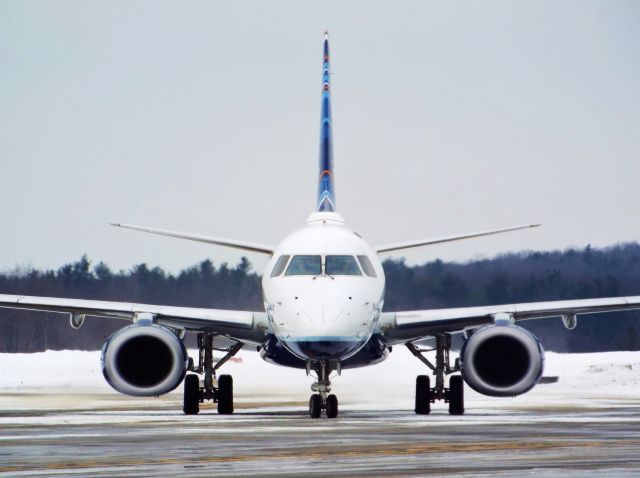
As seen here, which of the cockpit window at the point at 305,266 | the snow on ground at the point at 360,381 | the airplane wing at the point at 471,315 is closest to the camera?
the cockpit window at the point at 305,266

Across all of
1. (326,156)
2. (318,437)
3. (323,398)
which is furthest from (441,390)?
(318,437)

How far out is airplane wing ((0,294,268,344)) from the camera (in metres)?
27.1

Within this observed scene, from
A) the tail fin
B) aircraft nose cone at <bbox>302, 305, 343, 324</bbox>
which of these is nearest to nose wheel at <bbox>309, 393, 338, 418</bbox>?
aircraft nose cone at <bbox>302, 305, 343, 324</bbox>

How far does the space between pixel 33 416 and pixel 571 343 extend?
3414 centimetres

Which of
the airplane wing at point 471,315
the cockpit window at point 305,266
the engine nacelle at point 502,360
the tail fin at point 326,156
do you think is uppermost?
the tail fin at point 326,156

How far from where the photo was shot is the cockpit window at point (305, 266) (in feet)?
83.3

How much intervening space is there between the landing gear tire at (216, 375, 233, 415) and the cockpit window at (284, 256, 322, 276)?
142 inches

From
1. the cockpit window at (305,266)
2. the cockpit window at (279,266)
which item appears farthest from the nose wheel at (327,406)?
the cockpit window at (279,266)

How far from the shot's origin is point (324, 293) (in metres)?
24.6

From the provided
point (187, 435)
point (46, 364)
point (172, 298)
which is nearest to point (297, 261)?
point (187, 435)

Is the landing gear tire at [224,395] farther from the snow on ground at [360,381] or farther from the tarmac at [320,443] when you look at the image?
the snow on ground at [360,381]

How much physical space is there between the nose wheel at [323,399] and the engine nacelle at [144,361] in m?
2.78

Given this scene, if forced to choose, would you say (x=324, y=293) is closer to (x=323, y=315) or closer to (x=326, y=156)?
(x=323, y=315)

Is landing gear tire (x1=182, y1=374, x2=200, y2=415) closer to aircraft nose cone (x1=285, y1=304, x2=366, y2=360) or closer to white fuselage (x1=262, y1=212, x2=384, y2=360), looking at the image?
white fuselage (x1=262, y1=212, x2=384, y2=360)
